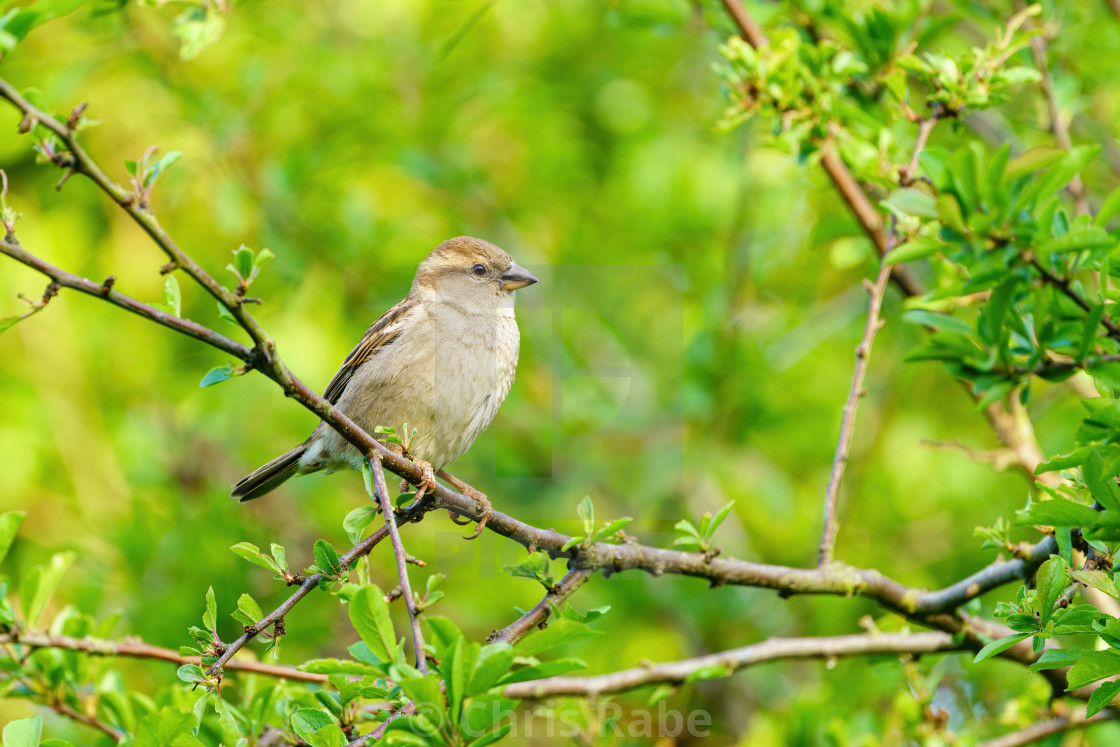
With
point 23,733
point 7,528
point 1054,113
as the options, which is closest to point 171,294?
point 23,733

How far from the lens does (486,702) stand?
176 centimetres

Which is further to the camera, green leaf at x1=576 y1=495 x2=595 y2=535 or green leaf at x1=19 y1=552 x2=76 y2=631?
green leaf at x1=19 y1=552 x2=76 y2=631

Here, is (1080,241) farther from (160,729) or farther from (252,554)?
(160,729)

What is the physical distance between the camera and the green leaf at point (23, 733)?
2.15 metres

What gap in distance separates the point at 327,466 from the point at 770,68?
2410mm

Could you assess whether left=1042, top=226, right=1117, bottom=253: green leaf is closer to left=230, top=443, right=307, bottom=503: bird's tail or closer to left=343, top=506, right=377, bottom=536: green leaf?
left=343, top=506, right=377, bottom=536: green leaf

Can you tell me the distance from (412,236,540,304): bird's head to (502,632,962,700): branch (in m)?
1.77

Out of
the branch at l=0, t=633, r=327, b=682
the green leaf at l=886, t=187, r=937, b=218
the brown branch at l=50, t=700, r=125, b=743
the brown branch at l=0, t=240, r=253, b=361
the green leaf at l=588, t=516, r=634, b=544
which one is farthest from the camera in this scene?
the brown branch at l=50, t=700, r=125, b=743

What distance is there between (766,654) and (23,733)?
6.94 feet

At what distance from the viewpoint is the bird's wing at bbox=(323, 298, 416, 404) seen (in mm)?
4082

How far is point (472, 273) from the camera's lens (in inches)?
171

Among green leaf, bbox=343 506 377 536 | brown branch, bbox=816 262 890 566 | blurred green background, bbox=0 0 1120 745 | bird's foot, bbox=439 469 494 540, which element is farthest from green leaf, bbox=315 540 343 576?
blurred green background, bbox=0 0 1120 745

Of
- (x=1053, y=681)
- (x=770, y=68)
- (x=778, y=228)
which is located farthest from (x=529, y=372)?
(x=1053, y=681)

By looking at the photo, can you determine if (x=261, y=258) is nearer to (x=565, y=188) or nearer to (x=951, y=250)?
(x=951, y=250)
